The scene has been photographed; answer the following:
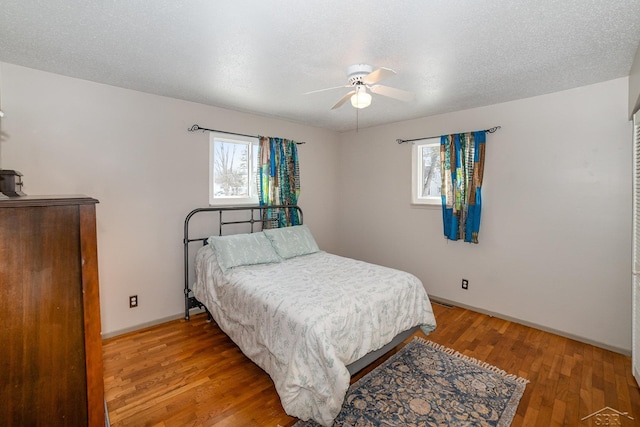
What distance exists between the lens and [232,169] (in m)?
3.76

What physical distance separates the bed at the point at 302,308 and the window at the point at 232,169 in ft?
0.94

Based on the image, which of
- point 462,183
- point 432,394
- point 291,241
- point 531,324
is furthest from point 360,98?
point 531,324

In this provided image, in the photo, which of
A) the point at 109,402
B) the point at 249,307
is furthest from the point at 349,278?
the point at 109,402

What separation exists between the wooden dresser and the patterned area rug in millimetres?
1295

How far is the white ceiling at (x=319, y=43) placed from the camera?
161 cm

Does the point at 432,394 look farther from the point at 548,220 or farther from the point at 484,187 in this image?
the point at 484,187

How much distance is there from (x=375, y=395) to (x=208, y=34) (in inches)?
106

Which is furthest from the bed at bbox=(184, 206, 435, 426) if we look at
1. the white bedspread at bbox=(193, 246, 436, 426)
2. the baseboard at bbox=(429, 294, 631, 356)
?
the baseboard at bbox=(429, 294, 631, 356)

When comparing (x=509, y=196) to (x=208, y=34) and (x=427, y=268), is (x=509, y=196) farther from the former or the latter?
(x=208, y=34)

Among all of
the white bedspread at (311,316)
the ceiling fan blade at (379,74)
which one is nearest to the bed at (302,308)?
the white bedspread at (311,316)

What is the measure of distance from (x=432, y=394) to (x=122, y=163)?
3.38m

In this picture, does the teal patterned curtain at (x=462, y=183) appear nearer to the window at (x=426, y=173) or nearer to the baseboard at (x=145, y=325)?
the window at (x=426, y=173)

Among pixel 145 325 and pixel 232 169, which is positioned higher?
pixel 232 169

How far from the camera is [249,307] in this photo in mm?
2344
